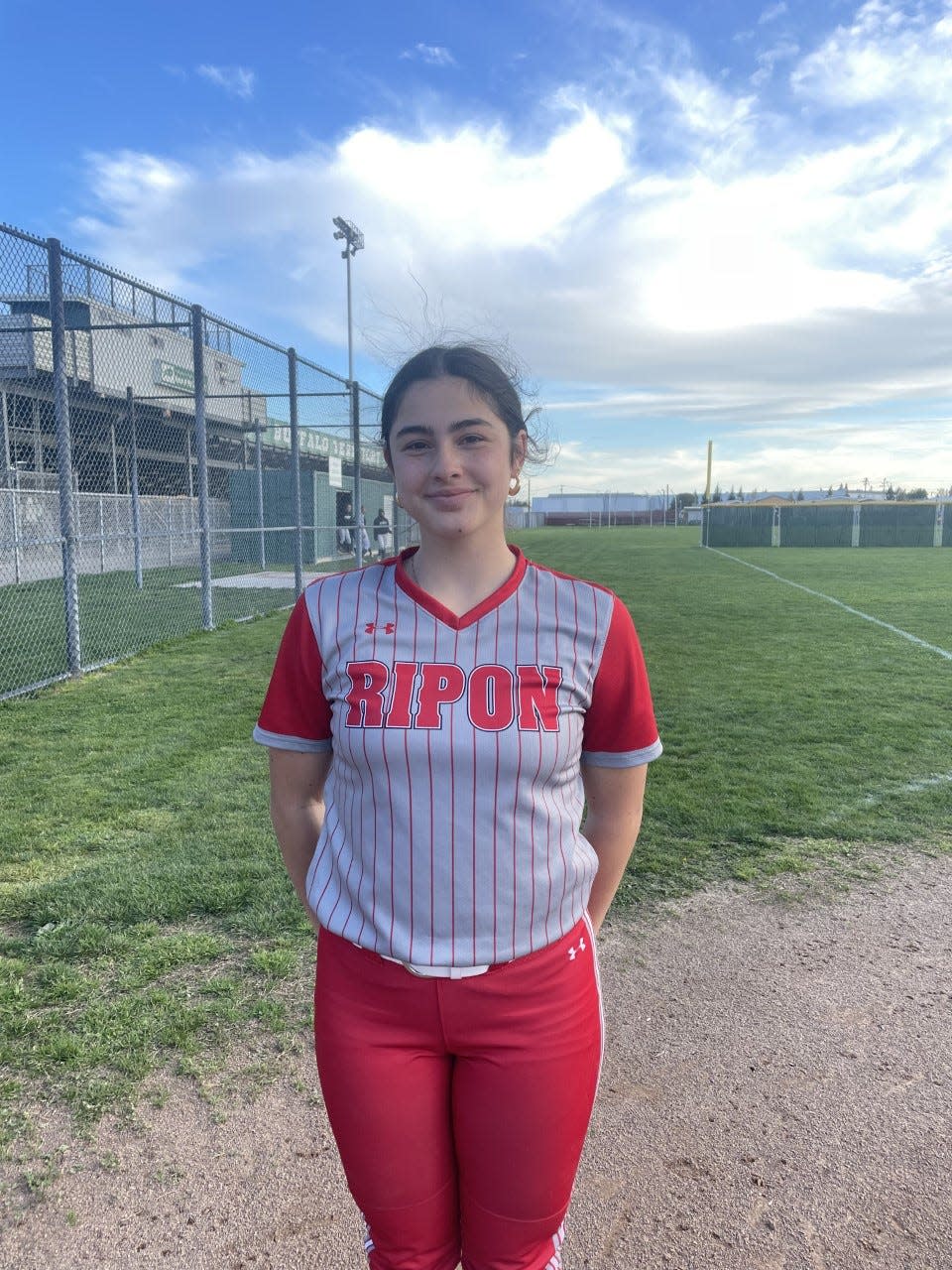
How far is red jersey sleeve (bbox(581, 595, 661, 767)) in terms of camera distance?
5.55 feet

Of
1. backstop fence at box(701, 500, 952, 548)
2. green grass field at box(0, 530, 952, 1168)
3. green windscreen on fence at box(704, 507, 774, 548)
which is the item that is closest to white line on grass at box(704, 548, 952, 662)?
green grass field at box(0, 530, 952, 1168)

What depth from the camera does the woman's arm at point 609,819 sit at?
180 cm

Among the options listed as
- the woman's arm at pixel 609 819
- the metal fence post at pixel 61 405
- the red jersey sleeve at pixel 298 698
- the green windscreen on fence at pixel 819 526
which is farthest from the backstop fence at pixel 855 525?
the red jersey sleeve at pixel 298 698

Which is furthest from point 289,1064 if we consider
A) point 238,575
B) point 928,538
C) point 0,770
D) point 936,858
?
point 928,538

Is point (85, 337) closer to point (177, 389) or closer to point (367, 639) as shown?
point (177, 389)

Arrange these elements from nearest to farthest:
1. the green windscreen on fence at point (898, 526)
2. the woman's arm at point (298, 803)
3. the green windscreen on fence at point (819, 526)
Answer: the woman's arm at point (298, 803) → the green windscreen on fence at point (819, 526) → the green windscreen on fence at point (898, 526)

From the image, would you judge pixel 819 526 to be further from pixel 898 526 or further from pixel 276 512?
pixel 276 512

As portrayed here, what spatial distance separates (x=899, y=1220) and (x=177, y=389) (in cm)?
1615

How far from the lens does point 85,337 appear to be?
12.7 m

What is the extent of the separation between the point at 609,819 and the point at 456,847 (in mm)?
419

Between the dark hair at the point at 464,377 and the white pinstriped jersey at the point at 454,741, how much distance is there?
316 millimetres

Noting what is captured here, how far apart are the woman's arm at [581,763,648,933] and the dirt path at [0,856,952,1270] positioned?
3.17 ft

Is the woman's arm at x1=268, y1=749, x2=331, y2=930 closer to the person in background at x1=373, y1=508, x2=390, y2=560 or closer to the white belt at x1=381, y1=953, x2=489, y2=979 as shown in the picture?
the white belt at x1=381, y1=953, x2=489, y2=979

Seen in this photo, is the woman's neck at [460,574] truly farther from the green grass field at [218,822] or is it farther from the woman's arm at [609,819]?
the green grass field at [218,822]
